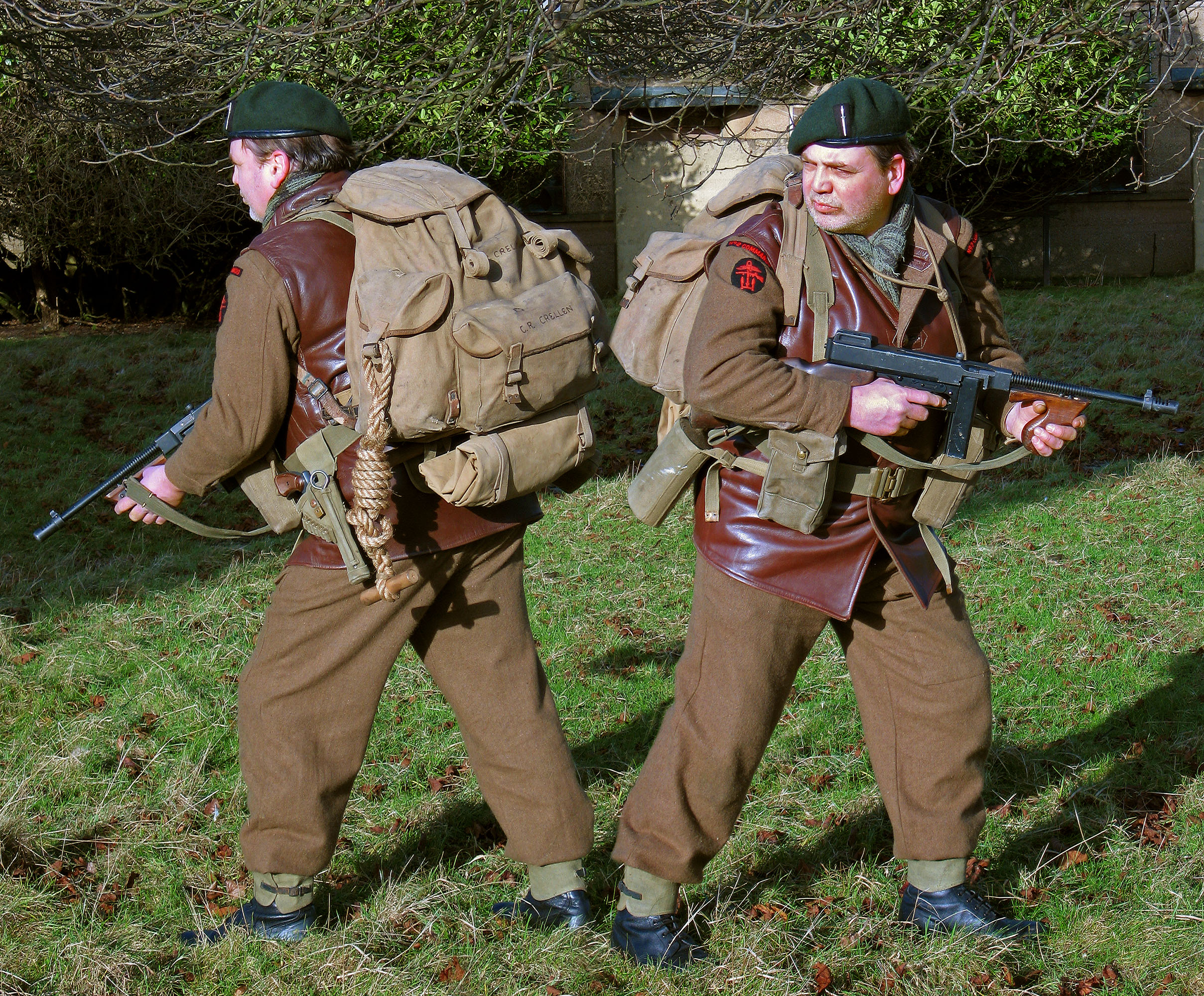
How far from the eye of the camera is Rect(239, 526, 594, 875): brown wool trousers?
3.28 m

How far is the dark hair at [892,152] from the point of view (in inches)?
119

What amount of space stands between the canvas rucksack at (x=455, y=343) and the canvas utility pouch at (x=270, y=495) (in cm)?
29

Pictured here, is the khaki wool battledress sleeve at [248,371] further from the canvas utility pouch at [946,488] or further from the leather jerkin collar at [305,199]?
the canvas utility pouch at [946,488]

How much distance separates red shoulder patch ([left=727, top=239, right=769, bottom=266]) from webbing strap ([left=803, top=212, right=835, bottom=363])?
4.2 inches

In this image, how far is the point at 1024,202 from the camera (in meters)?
17.3

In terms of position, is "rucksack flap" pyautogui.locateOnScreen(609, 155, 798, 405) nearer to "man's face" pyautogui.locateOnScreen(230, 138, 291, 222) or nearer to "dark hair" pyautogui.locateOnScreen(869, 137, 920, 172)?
"dark hair" pyautogui.locateOnScreen(869, 137, 920, 172)

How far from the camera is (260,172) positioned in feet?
10.8

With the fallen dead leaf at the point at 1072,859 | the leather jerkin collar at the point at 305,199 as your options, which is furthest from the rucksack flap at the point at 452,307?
the fallen dead leaf at the point at 1072,859

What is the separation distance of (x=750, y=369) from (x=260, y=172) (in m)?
1.48

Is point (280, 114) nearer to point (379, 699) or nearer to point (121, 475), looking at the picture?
point (121, 475)

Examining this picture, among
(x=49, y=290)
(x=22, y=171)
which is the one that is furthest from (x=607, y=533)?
(x=49, y=290)

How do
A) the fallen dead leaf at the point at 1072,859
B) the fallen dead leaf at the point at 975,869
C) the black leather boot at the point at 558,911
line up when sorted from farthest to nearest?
the fallen dead leaf at the point at 1072,859 < the fallen dead leaf at the point at 975,869 < the black leather boot at the point at 558,911

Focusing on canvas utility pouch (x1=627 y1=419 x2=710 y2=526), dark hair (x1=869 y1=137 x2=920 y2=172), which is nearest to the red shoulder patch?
dark hair (x1=869 y1=137 x2=920 y2=172)

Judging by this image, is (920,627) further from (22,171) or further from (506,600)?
(22,171)
